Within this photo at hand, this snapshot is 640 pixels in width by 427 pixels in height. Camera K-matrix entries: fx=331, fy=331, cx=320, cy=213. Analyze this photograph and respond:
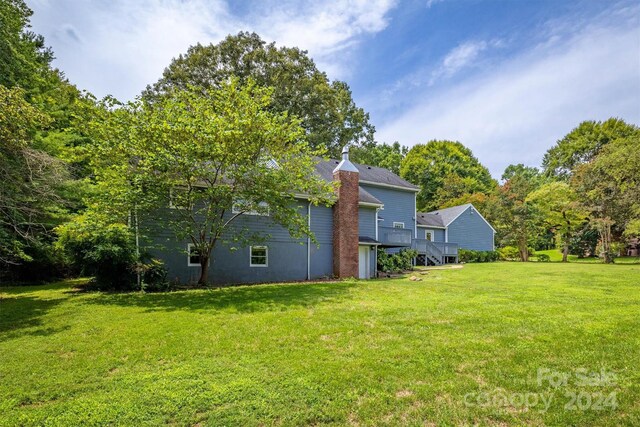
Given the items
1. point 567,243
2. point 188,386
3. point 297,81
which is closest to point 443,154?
point 567,243

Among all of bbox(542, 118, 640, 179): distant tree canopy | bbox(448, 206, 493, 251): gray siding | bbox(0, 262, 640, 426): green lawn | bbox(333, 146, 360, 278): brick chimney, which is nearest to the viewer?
bbox(0, 262, 640, 426): green lawn

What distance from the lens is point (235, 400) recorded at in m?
3.94

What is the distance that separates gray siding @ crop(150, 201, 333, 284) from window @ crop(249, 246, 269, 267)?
0.50 feet

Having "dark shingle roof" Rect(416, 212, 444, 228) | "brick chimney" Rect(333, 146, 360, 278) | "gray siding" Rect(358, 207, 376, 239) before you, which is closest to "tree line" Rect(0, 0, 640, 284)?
"brick chimney" Rect(333, 146, 360, 278)

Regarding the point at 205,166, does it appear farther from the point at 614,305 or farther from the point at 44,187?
the point at 614,305

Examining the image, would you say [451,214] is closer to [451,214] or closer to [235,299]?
[451,214]

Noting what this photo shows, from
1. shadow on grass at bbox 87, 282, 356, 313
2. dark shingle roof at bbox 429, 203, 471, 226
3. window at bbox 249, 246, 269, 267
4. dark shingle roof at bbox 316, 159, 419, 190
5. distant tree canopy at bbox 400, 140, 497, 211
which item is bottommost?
shadow on grass at bbox 87, 282, 356, 313

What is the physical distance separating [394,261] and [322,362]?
16.4 m

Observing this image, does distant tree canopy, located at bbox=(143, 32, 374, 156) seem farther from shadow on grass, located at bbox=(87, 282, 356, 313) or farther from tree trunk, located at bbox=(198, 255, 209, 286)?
shadow on grass, located at bbox=(87, 282, 356, 313)

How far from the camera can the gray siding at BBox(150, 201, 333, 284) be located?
14.2 m

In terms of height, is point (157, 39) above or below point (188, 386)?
above

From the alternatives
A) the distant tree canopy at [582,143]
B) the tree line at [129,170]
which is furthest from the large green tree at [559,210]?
the distant tree canopy at [582,143]

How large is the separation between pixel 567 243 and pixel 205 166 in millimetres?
34960

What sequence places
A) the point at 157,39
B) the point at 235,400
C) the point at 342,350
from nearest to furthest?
the point at 235,400, the point at 342,350, the point at 157,39
